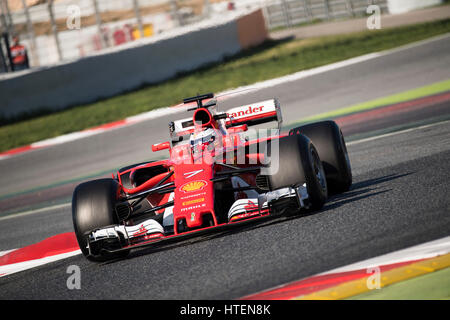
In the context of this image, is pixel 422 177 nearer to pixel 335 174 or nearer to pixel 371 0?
pixel 335 174

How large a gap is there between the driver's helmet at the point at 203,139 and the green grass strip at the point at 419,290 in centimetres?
289

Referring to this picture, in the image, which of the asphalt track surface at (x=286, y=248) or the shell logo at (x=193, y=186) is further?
the shell logo at (x=193, y=186)

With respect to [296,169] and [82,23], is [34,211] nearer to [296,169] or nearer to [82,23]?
[296,169]

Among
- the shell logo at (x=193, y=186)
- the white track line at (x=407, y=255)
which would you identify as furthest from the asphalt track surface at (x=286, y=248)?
the shell logo at (x=193, y=186)

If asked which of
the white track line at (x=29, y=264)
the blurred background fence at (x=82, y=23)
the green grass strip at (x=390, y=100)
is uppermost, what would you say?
the blurred background fence at (x=82, y=23)

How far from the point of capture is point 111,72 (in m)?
19.4

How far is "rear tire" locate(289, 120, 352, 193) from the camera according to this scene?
6.93 meters

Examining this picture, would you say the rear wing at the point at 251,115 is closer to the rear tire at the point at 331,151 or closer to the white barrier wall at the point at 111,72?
the rear tire at the point at 331,151

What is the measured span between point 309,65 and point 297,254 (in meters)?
12.9

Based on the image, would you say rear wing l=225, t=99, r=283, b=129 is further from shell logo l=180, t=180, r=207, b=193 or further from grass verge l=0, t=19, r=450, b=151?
grass verge l=0, t=19, r=450, b=151

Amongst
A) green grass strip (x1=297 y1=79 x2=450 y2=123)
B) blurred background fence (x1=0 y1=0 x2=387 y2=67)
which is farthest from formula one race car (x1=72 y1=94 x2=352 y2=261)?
blurred background fence (x1=0 y1=0 x2=387 y2=67)

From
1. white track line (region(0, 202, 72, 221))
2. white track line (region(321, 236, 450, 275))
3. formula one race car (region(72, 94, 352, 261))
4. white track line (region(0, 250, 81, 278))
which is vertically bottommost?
white track line (region(0, 202, 72, 221))

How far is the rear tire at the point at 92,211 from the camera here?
6133mm

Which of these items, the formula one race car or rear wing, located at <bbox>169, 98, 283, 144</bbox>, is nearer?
the formula one race car
